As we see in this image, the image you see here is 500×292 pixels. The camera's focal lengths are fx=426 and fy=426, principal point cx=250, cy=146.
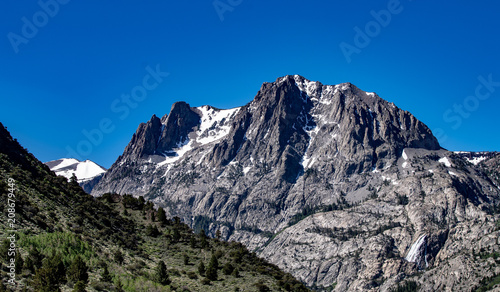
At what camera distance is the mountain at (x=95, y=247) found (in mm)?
50906

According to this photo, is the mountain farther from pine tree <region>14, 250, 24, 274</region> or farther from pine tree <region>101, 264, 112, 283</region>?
pine tree <region>101, 264, 112, 283</region>

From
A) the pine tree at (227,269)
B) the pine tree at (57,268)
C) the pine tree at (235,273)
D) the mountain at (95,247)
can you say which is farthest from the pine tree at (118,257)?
the pine tree at (235,273)

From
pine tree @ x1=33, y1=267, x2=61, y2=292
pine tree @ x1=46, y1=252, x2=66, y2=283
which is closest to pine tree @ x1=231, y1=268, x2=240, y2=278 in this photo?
pine tree @ x1=46, y1=252, x2=66, y2=283

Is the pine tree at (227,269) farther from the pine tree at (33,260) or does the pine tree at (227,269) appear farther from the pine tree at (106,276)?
the pine tree at (33,260)

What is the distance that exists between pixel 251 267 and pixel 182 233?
65.1ft

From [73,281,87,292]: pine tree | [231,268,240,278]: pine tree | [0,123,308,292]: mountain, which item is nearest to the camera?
[73,281,87,292]: pine tree

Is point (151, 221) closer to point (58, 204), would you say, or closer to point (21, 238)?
point (58, 204)

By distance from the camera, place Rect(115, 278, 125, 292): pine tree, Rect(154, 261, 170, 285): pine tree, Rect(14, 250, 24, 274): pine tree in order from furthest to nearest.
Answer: Rect(154, 261, 170, 285): pine tree → Rect(115, 278, 125, 292): pine tree → Rect(14, 250, 24, 274): pine tree

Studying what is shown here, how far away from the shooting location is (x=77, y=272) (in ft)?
169

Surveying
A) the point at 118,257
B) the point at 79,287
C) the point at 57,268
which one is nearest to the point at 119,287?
the point at 79,287

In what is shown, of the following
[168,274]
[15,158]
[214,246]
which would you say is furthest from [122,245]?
[15,158]

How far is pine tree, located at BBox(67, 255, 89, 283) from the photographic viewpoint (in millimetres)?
50969

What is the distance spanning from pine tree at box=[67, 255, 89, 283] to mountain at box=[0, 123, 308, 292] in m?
0.10

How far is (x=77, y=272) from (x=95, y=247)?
1616cm
